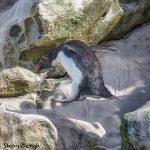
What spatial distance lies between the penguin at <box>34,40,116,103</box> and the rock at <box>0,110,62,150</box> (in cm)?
74

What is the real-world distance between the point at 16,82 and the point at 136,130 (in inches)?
61.9

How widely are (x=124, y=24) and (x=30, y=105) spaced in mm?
1553

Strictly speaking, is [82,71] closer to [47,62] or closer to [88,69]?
[88,69]

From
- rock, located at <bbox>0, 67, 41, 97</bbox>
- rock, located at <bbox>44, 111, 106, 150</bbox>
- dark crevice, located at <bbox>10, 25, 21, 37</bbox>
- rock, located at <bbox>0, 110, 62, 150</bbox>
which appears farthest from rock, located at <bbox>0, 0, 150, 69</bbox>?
rock, located at <bbox>0, 110, 62, 150</bbox>

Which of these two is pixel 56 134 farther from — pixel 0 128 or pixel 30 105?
pixel 30 105

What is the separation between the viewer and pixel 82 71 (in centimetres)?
495

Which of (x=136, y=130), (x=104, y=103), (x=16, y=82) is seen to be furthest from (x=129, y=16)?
(x=136, y=130)

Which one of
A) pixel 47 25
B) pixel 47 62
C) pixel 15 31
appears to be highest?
pixel 47 25

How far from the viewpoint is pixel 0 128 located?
4.14 metres

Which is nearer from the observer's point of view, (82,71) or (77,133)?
(77,133)

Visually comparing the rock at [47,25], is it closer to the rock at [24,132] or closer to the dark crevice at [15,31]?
the dark crevice at [15,31]

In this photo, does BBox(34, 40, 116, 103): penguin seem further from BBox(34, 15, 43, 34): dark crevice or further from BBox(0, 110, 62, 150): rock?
BBox(0, 110, 62, 150): rock

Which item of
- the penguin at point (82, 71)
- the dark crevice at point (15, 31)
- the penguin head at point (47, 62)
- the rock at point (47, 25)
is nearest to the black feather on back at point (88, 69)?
the penguin at point (82, 71)

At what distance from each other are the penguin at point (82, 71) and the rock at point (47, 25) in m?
0.35
